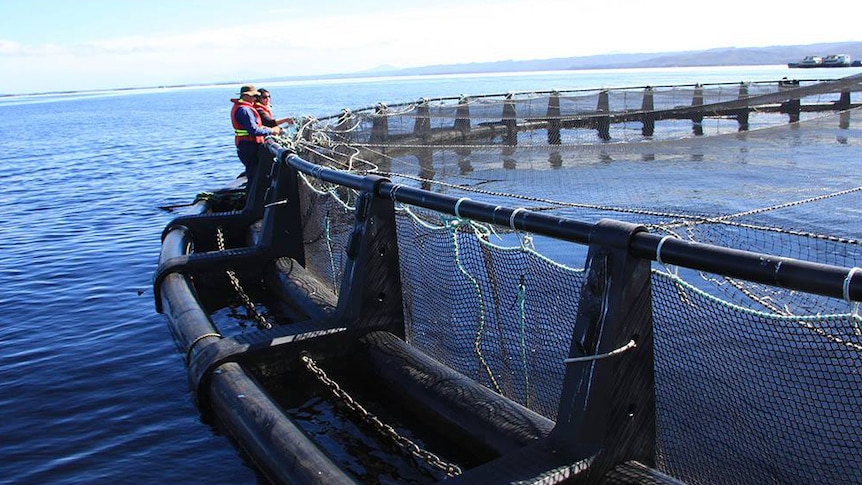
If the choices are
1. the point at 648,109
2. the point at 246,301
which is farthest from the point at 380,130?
the point at 246,301

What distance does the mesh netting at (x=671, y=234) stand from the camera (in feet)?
13.9

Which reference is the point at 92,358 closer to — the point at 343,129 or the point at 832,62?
the point at 343,129

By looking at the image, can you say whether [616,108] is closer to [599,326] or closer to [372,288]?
[372,288]

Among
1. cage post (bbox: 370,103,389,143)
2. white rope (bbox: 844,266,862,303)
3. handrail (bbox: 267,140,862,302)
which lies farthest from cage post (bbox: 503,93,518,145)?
white rope (bbox: 844,266,862,303)

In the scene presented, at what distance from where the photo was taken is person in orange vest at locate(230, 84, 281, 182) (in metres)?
11.1

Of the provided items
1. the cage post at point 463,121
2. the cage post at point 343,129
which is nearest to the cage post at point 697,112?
the cage post at point 463,121

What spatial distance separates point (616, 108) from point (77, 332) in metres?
19.1

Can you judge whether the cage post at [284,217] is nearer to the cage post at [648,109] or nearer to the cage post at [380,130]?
the cage post at [380,130]

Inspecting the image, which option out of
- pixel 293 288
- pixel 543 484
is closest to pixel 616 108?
pixel 293 288

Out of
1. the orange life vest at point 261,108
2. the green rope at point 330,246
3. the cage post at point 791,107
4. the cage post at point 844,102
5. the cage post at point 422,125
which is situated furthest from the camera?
the cage post at point 844,102

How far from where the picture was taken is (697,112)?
22.0 metres

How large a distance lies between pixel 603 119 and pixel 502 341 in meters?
18.7

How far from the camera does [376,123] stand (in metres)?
16.6

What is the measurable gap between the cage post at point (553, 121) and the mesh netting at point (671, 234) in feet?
0.23
